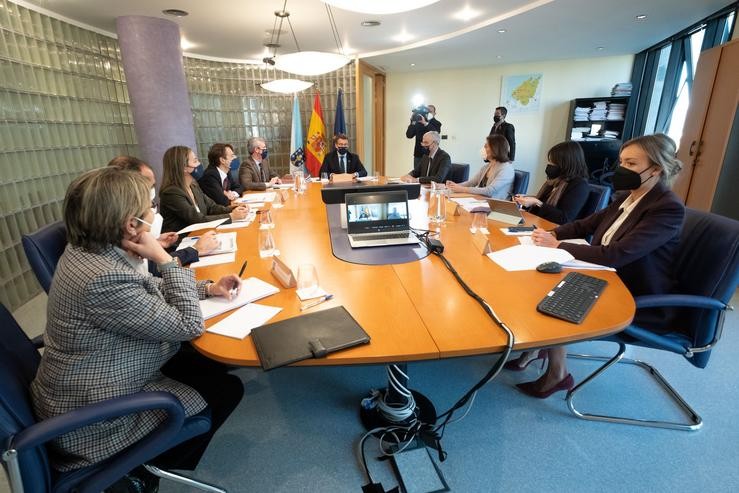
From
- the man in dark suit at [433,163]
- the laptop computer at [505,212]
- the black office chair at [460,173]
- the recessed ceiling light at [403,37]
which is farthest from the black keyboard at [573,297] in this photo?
the recessed ceiling light at [403,37]

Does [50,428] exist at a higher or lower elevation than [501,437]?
higher

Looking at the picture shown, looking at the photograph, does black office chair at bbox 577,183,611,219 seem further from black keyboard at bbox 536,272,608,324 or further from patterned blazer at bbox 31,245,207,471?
patterned blazer at bbox 31,245,207,471

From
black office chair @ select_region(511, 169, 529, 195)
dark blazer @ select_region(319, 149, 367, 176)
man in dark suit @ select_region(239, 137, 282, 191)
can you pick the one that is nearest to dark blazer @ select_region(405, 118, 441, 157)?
dark blazer @ select_region(319, 149, 367, 176)

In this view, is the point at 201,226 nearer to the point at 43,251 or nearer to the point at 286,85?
the point at 43,251

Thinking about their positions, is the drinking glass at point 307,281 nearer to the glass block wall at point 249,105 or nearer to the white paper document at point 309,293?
the white paper document at point 309,293

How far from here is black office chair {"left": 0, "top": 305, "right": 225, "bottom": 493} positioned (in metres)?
0.81

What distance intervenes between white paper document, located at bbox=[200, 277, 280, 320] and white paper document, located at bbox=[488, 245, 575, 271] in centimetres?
96

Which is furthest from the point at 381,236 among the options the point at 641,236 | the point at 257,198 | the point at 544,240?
the point at 257,198

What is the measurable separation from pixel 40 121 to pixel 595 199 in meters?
4.27

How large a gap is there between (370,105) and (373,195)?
560 cm

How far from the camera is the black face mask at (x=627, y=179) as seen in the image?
1662 mm

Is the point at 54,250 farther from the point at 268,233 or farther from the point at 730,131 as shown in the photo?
the point at 730,131

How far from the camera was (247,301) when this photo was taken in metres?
1.28

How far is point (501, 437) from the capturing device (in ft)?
5.18
